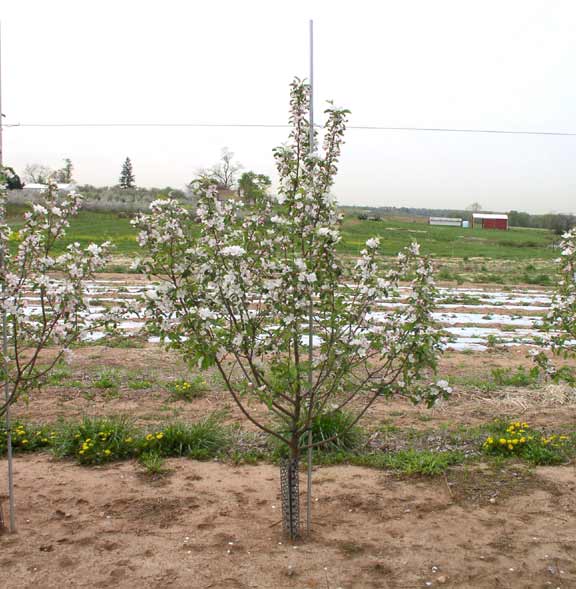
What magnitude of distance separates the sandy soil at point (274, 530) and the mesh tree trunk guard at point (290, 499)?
4.2 inches

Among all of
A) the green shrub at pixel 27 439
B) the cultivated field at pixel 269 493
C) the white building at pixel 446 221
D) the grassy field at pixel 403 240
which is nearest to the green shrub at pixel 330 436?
the cultivated field at pixel 269 493

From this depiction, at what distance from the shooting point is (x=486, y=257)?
108ft

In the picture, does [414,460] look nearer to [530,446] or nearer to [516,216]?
[530,446]

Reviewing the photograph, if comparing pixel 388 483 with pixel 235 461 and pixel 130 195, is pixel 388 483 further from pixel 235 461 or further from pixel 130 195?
pixel 130 195

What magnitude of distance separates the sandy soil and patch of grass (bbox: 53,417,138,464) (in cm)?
15

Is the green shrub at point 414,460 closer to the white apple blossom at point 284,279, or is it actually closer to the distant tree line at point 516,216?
the white apple blossom at point 284,279

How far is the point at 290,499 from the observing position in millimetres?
4211

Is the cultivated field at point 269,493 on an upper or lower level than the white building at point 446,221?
lower

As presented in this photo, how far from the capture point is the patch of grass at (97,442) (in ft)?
18.7

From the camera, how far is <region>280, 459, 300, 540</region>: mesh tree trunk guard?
4.21 metres

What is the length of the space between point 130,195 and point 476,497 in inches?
1696

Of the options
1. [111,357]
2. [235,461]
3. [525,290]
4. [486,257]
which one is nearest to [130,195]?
[486,257]

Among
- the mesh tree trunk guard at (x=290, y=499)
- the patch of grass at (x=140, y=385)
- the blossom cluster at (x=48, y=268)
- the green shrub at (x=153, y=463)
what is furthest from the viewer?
the patch of grass at (x=140, y=385)

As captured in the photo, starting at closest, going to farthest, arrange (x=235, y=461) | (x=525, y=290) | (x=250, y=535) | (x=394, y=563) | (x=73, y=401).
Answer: (x=394, y=563) → (x=250, y=535) → (x=235, y=461) → (x=73, y=401) → (x=525, y=290)
